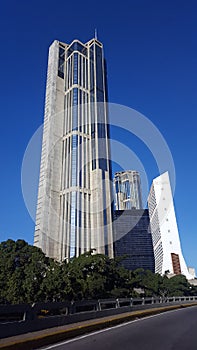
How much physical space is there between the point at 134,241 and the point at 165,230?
34343 millimetres

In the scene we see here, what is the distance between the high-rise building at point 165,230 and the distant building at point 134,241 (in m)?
9.19

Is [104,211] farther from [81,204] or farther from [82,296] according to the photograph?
[82,296]

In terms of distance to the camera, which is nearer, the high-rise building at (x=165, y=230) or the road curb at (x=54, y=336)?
the road curb at (x=54, y=336)

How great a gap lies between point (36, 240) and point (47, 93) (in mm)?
66774

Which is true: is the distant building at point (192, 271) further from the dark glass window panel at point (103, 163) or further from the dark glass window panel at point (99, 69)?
the dark glass window panel at point (99, 69)

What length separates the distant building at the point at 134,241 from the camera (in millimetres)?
185750

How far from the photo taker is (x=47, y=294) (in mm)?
29875

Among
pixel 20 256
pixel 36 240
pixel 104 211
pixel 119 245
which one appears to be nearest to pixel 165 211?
pixel 119 245

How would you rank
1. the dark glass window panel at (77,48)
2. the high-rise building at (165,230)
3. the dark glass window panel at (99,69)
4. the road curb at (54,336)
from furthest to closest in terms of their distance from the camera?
1. the high-rise building at (165,230)
2. the dark glass window panel at (77,48)
3. the dark glass window panel at (99,69)
4. the road curb at (54,336)

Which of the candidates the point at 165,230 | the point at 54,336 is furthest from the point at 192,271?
the point at 54,336

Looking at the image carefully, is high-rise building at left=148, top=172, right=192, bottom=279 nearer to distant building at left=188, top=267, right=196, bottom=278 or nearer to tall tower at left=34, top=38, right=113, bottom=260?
distant building at left=188, top=267, right=196, bottom=278

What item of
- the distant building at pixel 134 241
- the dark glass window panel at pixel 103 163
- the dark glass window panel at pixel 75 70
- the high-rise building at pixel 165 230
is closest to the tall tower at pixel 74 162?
the dark glass window panel at pixel 75 70

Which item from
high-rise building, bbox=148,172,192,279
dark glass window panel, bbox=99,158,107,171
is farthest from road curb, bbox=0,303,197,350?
high-rise building, bbox=148,172,192,279

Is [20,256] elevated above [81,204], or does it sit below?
below
